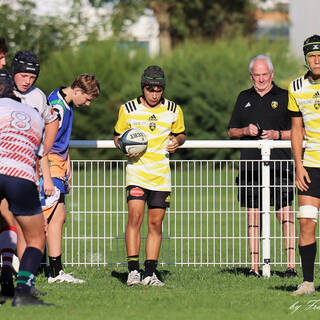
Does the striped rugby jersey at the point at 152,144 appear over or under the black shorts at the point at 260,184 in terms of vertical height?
over

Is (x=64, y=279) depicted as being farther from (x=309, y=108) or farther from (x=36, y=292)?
(x=309, y=108)

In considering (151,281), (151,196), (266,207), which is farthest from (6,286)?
(266,207)

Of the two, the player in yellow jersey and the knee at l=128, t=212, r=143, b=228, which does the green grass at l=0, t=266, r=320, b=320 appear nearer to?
the player in yellow jersey

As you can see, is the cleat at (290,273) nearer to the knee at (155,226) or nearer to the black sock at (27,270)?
the knee at (155,226)

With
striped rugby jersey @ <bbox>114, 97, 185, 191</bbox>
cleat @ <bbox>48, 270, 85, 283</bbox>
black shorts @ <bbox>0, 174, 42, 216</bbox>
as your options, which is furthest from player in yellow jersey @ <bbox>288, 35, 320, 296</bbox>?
black shorts @ <bbox>0, 174, 42, 216</bbox>

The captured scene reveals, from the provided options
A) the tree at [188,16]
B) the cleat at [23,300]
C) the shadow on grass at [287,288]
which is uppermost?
the tree at [188,16]

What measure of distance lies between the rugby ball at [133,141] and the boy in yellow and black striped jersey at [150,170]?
10cm

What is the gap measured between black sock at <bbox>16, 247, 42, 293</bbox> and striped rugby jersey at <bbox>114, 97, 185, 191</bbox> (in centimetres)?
182

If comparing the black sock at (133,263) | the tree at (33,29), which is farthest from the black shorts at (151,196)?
the tree at (33,29)

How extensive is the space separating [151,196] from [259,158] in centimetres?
144

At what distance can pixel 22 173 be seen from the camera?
24.1 feet

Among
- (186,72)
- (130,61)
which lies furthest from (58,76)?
(186,72)

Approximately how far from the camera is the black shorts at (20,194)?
7.31 metres

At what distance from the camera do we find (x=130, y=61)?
31.3 meters
